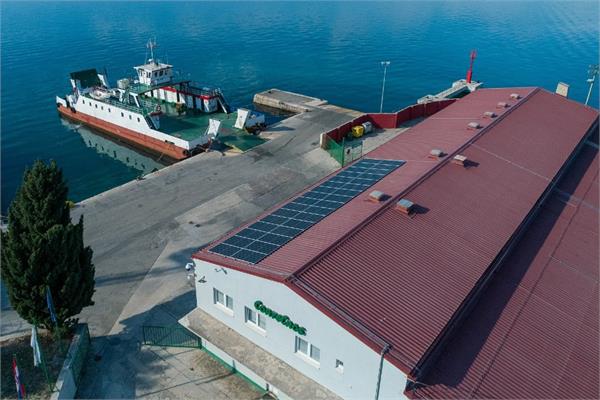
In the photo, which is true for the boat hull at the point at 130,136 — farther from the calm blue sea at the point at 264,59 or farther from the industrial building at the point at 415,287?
the industrial building at the point at 415,287

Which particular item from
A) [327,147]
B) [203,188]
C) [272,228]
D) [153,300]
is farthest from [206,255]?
[327,147]

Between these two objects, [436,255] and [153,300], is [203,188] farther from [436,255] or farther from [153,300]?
[436,255]

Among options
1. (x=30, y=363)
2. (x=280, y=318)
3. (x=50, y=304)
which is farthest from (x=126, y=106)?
(x=280, y=318)

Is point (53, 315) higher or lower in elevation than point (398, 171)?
lower

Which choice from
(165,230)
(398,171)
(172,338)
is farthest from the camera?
(165,230)

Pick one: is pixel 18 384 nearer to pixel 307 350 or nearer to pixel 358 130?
pixel 307 350

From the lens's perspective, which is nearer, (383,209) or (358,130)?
(383,209)

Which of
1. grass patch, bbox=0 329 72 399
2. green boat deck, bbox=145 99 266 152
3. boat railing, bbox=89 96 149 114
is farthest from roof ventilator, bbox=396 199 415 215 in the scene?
boat railing, bbox=89 96 149 114

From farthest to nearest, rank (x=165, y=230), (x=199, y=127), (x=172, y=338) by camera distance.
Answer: (x=199, y=127) → (x=165, y=230) → (x=172, y=338)
